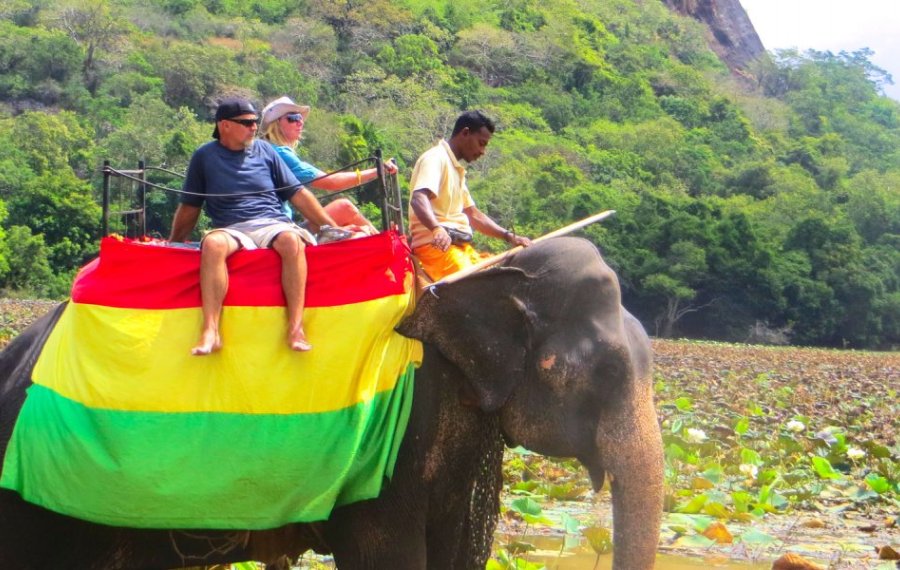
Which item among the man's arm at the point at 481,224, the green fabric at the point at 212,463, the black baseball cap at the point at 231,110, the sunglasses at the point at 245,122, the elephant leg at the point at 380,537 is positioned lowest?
the elephant leg at the point at 380,537

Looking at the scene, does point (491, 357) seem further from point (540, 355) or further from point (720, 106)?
point (720, 106)

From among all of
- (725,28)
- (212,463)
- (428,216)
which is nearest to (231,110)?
(428,216)

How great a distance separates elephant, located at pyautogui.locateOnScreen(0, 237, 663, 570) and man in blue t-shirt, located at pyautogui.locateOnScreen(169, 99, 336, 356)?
56 cm

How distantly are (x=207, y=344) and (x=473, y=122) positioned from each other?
1771mm

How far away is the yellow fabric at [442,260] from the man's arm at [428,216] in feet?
0.29

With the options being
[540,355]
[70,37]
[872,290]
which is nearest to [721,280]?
[872,290]

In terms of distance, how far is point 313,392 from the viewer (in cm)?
580

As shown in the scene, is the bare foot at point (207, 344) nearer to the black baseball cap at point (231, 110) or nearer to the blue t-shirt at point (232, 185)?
the blue t-shirt at point (232, 185)

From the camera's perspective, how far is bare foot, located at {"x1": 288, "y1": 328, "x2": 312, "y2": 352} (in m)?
5.76

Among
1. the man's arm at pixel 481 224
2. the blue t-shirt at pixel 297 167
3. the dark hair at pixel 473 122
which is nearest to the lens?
the dark hair at pixel 473 122

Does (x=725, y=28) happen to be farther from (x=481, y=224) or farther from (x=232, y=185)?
(x=232, y=185)

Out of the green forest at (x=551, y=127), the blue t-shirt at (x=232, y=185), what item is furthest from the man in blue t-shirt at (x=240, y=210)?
the green forest at (x=551, y=127)

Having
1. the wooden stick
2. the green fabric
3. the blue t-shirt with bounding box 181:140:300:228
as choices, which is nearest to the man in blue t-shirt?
the blue t-shirt with bounding box 181:140:300:228

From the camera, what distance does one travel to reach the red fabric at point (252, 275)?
5922 millimetres
